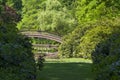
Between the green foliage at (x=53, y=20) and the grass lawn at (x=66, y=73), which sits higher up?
the grass lawn at (x=66, y=73)

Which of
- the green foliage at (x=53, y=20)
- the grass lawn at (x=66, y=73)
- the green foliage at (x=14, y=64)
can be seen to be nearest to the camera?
the green foliage at (x=14, y=64)

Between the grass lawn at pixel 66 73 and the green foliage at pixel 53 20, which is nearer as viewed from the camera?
the grass lawn at pixel 66 73

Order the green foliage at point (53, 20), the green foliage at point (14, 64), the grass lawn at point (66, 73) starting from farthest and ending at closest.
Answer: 1. the green foliage at point (53, 20)
2. the grass lawn at point (66, 73)
3. the green foliage at point (14, 64)

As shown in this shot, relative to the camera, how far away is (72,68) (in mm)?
13773

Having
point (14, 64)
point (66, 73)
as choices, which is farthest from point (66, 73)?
point (14, 64)

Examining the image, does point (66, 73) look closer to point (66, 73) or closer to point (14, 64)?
point (66, 73)

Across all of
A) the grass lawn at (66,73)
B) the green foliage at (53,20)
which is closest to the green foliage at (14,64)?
the grass lawn at (66,73)

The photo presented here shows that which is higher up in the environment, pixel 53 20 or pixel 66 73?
pixel 66 73

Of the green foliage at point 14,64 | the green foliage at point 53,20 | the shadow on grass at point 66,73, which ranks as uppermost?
the green foliage at point 14,64

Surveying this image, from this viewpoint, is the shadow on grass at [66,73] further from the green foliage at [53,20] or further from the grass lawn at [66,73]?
the green foliage at [53,20]

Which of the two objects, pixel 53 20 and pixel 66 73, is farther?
pixel 53 20

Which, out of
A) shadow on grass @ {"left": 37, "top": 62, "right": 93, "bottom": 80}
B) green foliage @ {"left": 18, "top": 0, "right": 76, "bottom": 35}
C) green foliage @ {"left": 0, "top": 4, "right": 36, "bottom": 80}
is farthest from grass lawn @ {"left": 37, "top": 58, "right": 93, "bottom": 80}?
green foliage @ {"left": 18, "top": 0, "right": 76, "bottom": 35}

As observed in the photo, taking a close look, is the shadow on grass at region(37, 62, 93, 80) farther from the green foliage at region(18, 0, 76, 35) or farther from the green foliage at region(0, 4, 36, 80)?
the green foliage at region(18, 0, 76, 35)

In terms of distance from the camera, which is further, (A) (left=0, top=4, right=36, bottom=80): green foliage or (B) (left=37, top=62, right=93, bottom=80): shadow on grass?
(B) (left=37, top=62, right=93, bottom=80): shadow on grass
